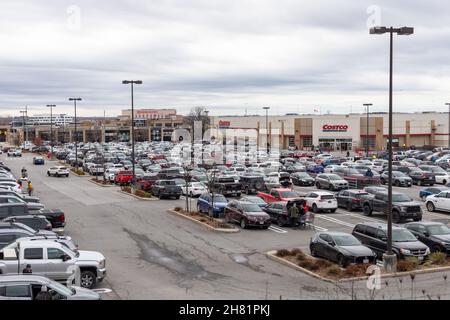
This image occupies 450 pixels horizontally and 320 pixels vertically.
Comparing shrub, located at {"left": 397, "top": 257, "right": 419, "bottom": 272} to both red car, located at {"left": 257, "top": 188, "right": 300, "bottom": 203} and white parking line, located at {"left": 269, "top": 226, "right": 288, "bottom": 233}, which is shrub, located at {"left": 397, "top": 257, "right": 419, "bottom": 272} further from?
red car, located at {"left": 257, "top": 188, "right": 300, "bottom": 203}

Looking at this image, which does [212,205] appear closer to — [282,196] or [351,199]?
[282,196]

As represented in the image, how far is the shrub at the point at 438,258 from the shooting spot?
70.8 ft

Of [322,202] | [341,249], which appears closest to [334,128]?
[322,202]

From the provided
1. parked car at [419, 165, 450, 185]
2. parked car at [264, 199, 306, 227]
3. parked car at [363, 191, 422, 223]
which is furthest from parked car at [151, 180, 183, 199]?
→ parked car at [419, 165, 450, 185]

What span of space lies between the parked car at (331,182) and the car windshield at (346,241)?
24116mm

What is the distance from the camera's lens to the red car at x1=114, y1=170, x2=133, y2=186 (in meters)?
54.1

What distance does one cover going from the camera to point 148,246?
25359 mm

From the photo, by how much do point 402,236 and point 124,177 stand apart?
3473 centimetres

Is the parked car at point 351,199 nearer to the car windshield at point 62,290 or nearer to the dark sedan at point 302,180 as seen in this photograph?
the dark sedan at point 302,180

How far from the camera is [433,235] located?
23.8 metres

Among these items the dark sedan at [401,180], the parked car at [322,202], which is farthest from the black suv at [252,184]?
the dark sedan at [401,180]

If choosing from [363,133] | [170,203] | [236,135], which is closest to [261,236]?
[170,203]

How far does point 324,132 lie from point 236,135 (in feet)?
61.5
